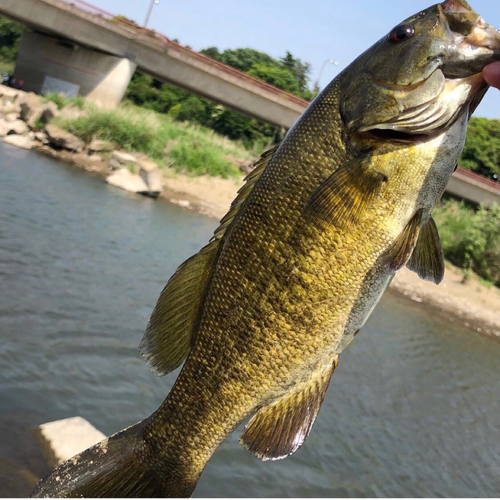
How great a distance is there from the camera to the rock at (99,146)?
23500 millimetres

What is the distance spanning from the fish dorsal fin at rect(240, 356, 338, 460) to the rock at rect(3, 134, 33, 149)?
2100 cm

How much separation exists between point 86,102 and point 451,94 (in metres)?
27.7

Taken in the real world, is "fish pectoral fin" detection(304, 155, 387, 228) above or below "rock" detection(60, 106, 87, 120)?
above

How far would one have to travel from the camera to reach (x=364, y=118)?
2.14m

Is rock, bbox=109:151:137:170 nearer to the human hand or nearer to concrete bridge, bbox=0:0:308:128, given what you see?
concrete bridge, bbox=0:0:308:128

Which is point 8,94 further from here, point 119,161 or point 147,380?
point 147,380

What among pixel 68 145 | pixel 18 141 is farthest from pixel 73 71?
pixel 18 141

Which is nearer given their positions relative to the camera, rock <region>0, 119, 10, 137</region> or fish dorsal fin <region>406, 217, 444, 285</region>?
fish dorsal fin <region>406, 217, 444, 285</region>

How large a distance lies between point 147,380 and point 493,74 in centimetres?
589

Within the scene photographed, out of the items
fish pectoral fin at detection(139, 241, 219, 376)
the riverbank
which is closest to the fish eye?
fish pectoral fin at detection(139, 241, 219, 376)

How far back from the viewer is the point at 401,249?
2.15 metres

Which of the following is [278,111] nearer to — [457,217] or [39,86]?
[457,217]

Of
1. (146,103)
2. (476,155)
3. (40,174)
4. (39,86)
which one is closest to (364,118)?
(40,174)

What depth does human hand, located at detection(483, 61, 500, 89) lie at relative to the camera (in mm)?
1919
